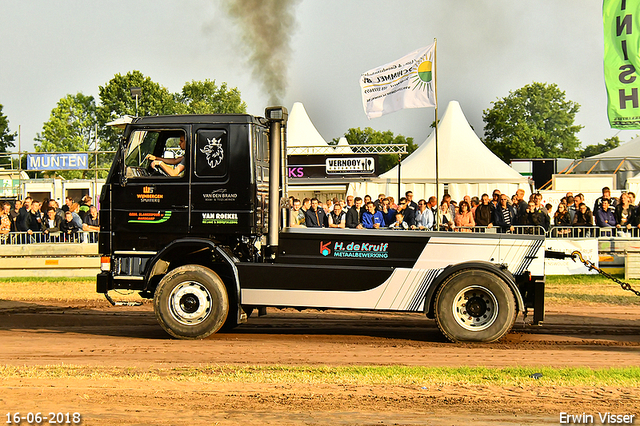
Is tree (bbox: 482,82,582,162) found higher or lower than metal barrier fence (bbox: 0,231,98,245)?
higher

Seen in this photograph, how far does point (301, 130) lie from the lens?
33750mm

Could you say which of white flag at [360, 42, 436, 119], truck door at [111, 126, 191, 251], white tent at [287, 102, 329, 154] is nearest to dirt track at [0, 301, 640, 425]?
truck door at [111, 126, 191, 251]

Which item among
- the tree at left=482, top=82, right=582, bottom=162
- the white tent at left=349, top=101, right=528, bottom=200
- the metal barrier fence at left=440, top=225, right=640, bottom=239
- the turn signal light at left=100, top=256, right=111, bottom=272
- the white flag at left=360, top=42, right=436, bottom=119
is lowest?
the turn signal light at left=100, top=256, right=111, bottom=272

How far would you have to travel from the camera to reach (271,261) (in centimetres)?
893

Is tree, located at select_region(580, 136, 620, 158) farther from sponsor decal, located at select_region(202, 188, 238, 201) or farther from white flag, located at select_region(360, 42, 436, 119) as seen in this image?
sponsor decal, located at select_region(202, 188, 238, 201)

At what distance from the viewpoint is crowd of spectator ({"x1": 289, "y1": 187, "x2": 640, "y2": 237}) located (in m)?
14.9

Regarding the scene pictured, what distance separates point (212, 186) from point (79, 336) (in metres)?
2.91

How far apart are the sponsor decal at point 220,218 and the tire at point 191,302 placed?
0.63 meters

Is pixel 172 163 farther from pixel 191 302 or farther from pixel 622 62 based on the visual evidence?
pixel 622 62

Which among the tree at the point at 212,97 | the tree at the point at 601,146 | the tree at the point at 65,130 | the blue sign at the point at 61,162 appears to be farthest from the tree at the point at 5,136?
the tree at the point at 601,146

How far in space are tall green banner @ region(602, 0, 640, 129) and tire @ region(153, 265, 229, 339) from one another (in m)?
8.96

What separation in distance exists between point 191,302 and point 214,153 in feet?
6.56

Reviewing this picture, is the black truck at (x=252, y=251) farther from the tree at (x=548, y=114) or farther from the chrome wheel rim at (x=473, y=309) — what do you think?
the tree at (x=548, y=114)

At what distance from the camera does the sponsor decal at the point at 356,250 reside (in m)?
8.72
